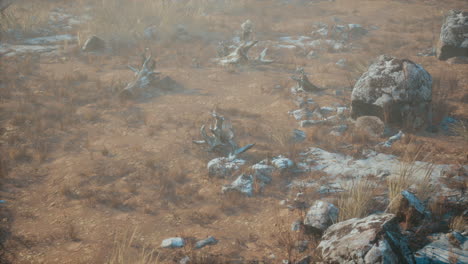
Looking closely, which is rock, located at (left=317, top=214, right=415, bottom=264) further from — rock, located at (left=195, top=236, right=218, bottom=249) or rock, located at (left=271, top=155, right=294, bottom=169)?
rock, located at (left=271, top=155, right=294, bottom=169)

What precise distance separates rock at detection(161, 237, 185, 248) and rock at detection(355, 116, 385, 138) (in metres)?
4.52

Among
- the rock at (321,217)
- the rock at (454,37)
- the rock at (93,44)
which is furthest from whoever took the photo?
the rock at (93,44)

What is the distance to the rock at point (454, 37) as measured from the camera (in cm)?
995

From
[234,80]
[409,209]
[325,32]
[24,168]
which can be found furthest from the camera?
[325,32]

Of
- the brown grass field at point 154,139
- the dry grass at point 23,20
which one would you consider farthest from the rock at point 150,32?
the dry grass at point 23,20

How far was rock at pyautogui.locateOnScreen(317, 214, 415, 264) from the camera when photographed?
2.74 metres

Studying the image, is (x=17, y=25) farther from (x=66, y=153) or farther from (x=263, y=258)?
(x=263, y=258)

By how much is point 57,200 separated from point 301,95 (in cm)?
652

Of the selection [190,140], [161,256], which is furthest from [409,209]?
[190,140]

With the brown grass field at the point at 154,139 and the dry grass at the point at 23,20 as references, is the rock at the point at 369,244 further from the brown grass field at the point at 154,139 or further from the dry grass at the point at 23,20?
the dry grass at the point at 23,20

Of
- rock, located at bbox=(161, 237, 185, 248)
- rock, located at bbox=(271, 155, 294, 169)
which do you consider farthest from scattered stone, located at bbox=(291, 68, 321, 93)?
rock, located at bbox=(161, 237, 185, 248)

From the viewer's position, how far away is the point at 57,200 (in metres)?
5.03

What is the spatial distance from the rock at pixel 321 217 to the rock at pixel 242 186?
136cm

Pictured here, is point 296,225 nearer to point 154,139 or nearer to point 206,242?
point 206,242
